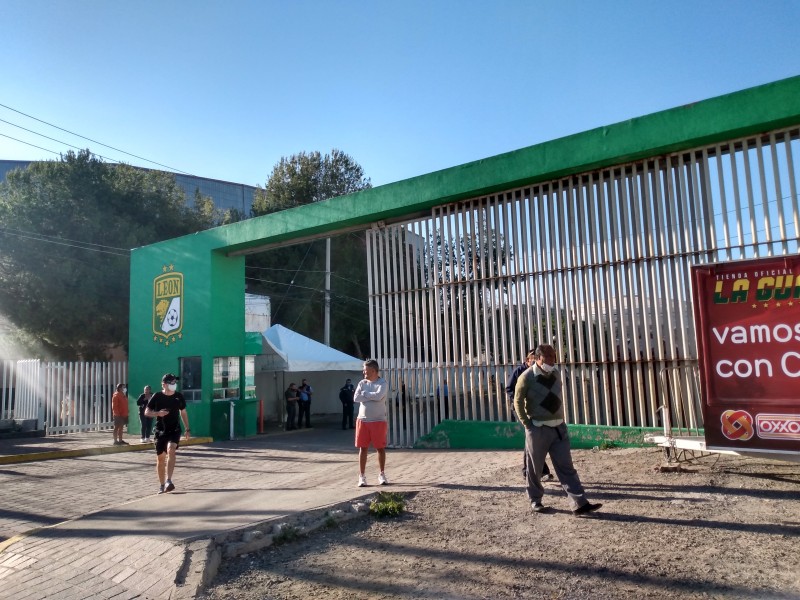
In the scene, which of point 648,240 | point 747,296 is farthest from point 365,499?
point 648,240

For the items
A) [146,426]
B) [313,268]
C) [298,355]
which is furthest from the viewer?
[313,268]

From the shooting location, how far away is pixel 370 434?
7996mm

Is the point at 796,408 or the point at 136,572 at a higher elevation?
the point at 796,408

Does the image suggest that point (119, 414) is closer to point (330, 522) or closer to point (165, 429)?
point (165, 429)

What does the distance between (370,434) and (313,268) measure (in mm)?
25869

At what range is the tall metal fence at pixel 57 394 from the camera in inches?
720

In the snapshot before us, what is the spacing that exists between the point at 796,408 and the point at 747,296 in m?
1.25

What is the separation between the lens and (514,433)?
1099 cm

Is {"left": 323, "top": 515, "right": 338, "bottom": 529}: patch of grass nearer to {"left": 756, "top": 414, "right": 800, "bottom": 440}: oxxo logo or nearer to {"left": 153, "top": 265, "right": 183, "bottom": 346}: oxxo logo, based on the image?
{"left": 756, "top": 414, "right": 800, "bottom": 440}: oxxo logo

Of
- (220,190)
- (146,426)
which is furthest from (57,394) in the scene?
(220,190)

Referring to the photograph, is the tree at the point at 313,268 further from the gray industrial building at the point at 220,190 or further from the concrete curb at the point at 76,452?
the gray industrial building at the point at 220,190

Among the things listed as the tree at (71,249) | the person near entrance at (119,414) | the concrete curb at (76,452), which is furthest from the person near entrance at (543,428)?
the tree at (71,249)

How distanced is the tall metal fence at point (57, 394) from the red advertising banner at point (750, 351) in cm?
1743

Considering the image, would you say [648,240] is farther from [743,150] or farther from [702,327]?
[702,327]
